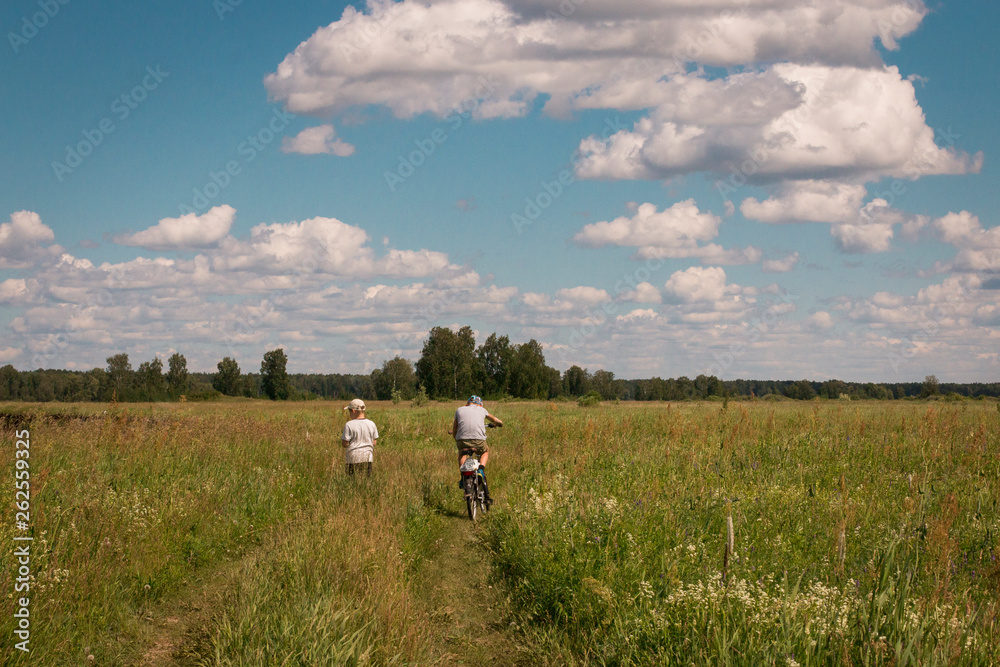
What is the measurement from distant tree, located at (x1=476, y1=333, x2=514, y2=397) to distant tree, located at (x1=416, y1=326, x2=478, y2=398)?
4.14 metres

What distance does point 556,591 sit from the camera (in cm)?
668

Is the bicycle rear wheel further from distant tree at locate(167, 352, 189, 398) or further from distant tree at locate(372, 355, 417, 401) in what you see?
distant tree at locate(167, 352, 189, 398)

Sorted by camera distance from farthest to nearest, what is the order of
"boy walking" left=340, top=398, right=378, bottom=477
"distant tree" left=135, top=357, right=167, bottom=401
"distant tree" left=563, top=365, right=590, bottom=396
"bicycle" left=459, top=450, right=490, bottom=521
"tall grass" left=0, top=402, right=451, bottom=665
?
"distant tree" left=563, top=365, right=590, bottom=396
"distant tree" left=135, top=357, right=167, bottom=401
"boy walking" left=340, top=398, right=378, bottom=477
"bicycle" left=459, top=450, right=490, bottom=521
"tall grass" left=0, top=402, right=451, bottom=665

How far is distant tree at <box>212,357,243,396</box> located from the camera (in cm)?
12862

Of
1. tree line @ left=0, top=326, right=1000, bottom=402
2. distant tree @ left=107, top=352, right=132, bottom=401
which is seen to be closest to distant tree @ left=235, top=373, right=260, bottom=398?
tree line @ left=0, top=326, right=1000, bottom=402

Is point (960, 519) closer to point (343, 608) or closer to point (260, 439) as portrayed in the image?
point (343, 608)

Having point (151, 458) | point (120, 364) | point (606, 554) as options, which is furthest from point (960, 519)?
point (120, 364)

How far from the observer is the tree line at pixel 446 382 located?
95312mm

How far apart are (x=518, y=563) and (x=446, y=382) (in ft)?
291

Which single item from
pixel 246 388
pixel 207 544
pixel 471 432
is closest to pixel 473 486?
pixel 471 432

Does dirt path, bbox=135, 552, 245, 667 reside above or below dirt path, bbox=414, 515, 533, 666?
above

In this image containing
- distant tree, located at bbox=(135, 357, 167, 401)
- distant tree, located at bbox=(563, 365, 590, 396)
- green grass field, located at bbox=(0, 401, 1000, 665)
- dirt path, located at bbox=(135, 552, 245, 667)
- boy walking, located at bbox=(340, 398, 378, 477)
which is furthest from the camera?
distant tree, located at bbox=(563, 365, 590, 396)

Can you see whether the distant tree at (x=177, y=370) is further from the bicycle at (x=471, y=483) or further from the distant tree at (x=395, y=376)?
the bicycle at (x=471, y=483)

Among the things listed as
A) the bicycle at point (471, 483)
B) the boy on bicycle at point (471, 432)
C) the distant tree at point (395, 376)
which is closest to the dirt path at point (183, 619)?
the bicycle at point (471, 483)
